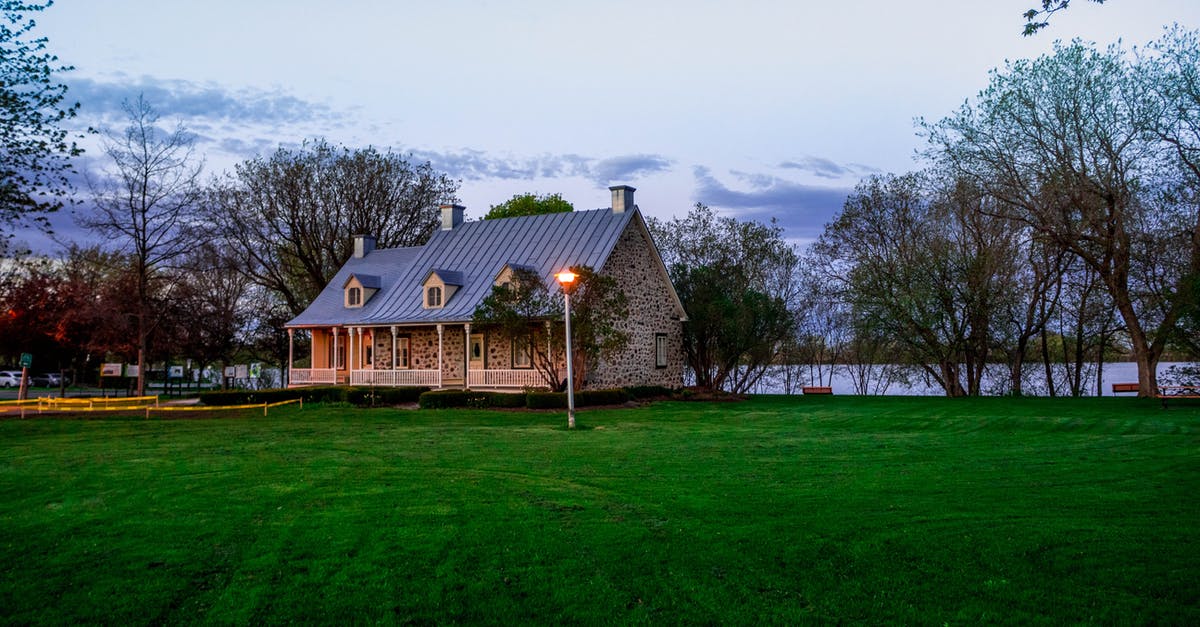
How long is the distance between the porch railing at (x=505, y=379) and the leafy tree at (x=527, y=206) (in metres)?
17.3

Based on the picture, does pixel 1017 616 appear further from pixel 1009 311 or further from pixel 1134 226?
pixel 1009 311

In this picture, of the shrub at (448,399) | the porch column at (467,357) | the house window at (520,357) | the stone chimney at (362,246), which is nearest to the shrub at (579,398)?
the shrub at (448,399)

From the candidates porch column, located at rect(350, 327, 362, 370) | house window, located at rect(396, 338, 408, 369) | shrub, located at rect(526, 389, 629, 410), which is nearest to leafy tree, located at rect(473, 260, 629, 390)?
shrub, located at rect(526, 389, 629, 410)

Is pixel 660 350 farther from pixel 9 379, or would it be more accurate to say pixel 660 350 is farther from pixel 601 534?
pixel 9 379

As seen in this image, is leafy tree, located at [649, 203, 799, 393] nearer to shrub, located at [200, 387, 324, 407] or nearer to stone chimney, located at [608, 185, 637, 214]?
stone chimney, located at [608, 185, 637, 214]

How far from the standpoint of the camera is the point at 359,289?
33.5 metres

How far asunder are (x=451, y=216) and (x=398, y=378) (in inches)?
326

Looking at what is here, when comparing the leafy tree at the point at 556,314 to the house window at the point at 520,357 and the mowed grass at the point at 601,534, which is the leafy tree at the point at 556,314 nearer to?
the house window at the point at 520,357

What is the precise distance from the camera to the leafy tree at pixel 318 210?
132ft

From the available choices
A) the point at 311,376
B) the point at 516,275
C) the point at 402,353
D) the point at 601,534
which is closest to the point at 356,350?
the point at 311,376

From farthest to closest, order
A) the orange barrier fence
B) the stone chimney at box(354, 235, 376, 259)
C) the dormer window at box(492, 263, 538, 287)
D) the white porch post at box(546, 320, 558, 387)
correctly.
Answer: the stone chimney at box(354, 235, 376, 259), the dormer window at box(492, 263, 538, 287), the white porch post at box(546, 320, 558, 387), the orange barrier fence

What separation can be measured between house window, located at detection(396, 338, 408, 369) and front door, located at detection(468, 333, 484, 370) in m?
3.25

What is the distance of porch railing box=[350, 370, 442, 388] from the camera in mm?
30219

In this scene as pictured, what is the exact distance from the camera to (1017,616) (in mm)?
5883
